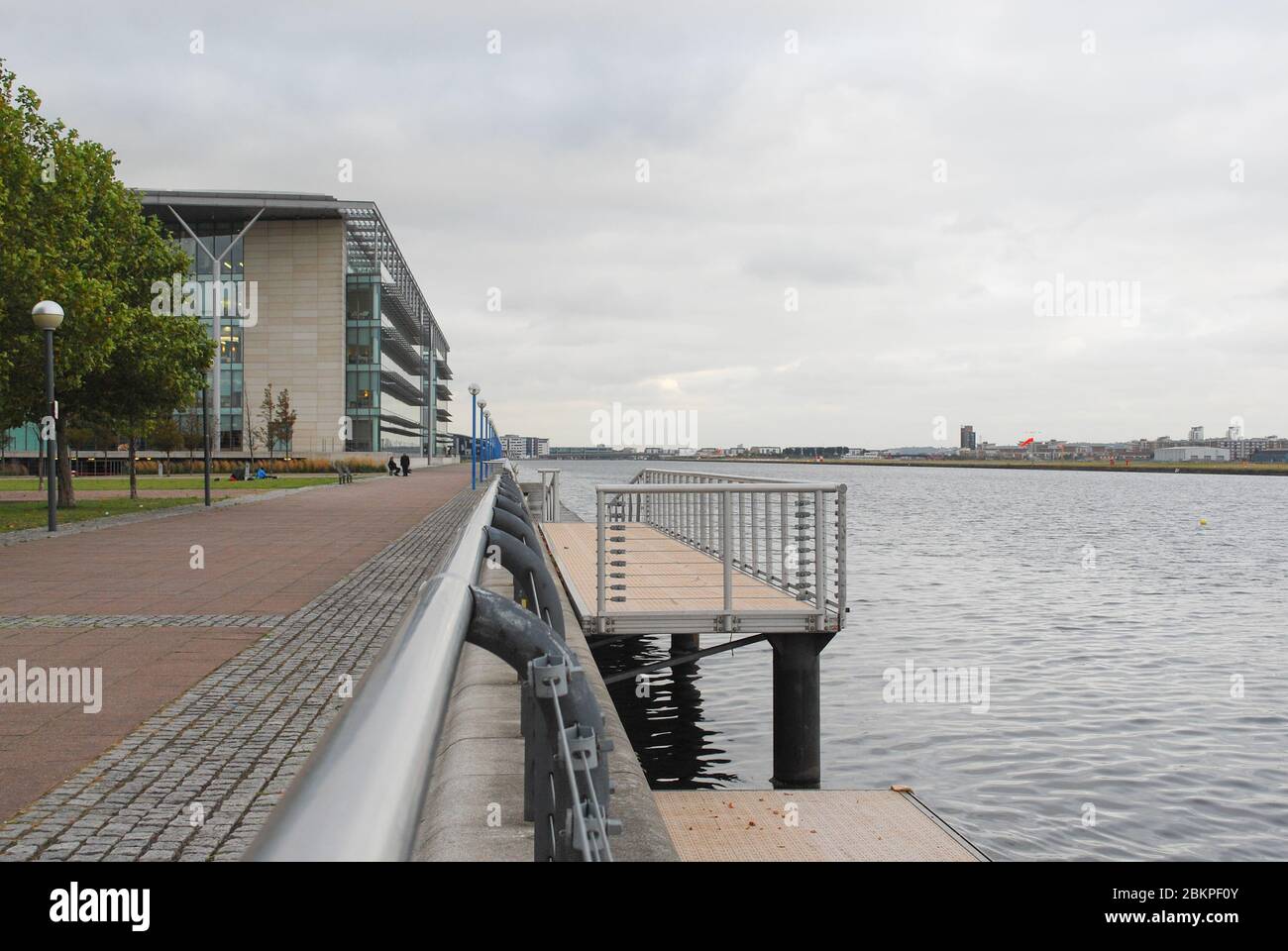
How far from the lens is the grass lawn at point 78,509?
2078 cm

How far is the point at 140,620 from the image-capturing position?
30.8 feet

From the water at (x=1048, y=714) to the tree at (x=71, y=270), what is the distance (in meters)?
13.4

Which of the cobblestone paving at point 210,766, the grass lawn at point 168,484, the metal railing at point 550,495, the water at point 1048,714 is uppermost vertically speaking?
the metal railing at point 550,495

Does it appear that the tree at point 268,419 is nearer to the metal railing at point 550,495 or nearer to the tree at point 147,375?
the tree at point 147,375

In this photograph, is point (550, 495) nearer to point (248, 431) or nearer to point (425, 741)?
point (425, 741)

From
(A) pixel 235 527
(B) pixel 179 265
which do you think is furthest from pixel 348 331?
(A) pixel 235 527

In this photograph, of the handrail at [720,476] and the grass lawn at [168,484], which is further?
the grass lawn at [168,484]

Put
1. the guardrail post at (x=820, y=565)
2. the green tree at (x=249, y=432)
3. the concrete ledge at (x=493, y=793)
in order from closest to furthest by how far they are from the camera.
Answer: the concrete ledge at (x=493, y=793)
the guardrail post at (x=820, y=565)
the green tree at (x=249, y=432)

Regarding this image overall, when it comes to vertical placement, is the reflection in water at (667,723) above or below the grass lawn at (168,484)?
below

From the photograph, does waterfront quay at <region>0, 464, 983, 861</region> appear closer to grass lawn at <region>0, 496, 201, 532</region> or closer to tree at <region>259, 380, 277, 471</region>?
grass lawn at <region>0, 496, 201, 532</region>

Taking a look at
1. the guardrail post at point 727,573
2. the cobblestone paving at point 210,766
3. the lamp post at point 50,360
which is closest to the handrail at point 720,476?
the guardrail post at point 727,573

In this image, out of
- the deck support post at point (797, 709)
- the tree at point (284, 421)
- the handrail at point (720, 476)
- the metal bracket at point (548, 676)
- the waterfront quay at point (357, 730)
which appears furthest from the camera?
the tree at point (284, 421)

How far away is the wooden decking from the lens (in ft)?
29.2

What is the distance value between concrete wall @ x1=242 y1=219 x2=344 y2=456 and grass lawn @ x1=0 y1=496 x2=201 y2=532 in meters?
45.3
